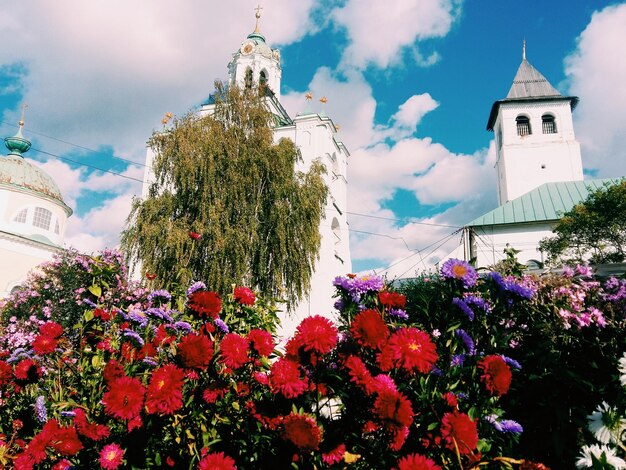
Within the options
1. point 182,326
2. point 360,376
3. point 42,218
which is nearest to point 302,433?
point 360,376

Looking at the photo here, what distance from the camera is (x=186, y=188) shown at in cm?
1162

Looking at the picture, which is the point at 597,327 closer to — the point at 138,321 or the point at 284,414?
the point at 284,414

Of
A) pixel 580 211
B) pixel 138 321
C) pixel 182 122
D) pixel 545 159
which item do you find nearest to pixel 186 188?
pixel 182 122

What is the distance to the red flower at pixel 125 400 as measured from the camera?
1565 mm

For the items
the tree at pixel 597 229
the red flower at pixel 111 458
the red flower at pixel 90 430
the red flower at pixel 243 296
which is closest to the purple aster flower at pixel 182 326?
the red flower at pixel 243 296

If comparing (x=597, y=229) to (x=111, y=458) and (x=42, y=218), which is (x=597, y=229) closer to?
(x=111, y=458)

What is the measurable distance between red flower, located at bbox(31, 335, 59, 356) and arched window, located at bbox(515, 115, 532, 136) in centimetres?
3557

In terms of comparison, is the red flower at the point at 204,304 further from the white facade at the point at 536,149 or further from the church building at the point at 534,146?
the white facade at the point at 536,149

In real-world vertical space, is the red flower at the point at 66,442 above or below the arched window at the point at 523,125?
below

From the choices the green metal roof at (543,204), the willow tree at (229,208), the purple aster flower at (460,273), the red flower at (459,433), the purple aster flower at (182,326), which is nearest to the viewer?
the red flower at (459,433)

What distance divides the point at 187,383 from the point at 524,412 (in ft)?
6.64

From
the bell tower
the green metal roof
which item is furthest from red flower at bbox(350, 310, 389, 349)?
the bell tower

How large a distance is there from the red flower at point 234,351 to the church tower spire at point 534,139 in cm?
3252

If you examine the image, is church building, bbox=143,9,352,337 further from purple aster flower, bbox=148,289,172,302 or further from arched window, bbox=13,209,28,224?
purple aster flower, bbox=148,289,172,302
